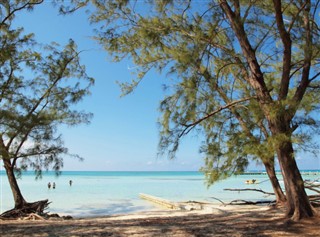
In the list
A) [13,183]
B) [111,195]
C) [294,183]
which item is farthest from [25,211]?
[111,195]

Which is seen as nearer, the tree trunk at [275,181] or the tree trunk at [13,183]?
the tree trunk at [275,181]

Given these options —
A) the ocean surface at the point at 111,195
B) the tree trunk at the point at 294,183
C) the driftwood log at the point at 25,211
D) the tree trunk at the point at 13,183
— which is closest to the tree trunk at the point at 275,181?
the ocean surface at the point at 111,195

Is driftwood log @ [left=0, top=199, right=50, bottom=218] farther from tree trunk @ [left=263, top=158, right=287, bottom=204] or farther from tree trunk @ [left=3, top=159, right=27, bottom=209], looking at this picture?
tree trunk @ [left=263, top=158, right=287, bottom=204]

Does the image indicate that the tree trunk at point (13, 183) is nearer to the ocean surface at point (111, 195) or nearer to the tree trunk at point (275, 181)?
the ocean surface at point (111, 195)

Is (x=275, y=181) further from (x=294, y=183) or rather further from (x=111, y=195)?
(x=111, y=195)

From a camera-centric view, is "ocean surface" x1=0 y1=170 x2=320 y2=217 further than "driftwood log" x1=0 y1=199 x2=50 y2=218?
Yes

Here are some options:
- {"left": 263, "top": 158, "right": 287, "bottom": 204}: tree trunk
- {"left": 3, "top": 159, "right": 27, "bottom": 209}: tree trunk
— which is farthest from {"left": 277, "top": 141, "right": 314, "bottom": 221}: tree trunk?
{"left": 3, "top": 159, "right": 27, "bottom": 209}: tree trunk

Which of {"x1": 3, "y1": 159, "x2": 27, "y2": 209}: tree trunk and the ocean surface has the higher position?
{"x1": 3, "y1": 159, "x2": 27, "y2": 209}: tree trunk

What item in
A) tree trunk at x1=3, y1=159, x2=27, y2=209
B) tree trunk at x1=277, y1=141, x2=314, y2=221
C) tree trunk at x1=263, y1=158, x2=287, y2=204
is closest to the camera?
tree trunk at x1=277, y1=141, x2=314, y2=221

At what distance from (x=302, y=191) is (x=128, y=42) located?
3800 mm

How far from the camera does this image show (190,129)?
5.68 m

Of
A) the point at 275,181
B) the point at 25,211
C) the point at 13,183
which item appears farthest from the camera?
the point at 25,211

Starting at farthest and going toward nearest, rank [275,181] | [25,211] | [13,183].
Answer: [25,211]
[13,183]
[275,181]

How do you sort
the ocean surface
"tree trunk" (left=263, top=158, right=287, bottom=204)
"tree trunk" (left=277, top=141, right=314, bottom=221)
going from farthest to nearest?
the ocean surface
"tree trunk" (left=263, top=158, right=287, bottom=204)
"tree trunk" (left=277, top=141, right=314, bottom=221)
